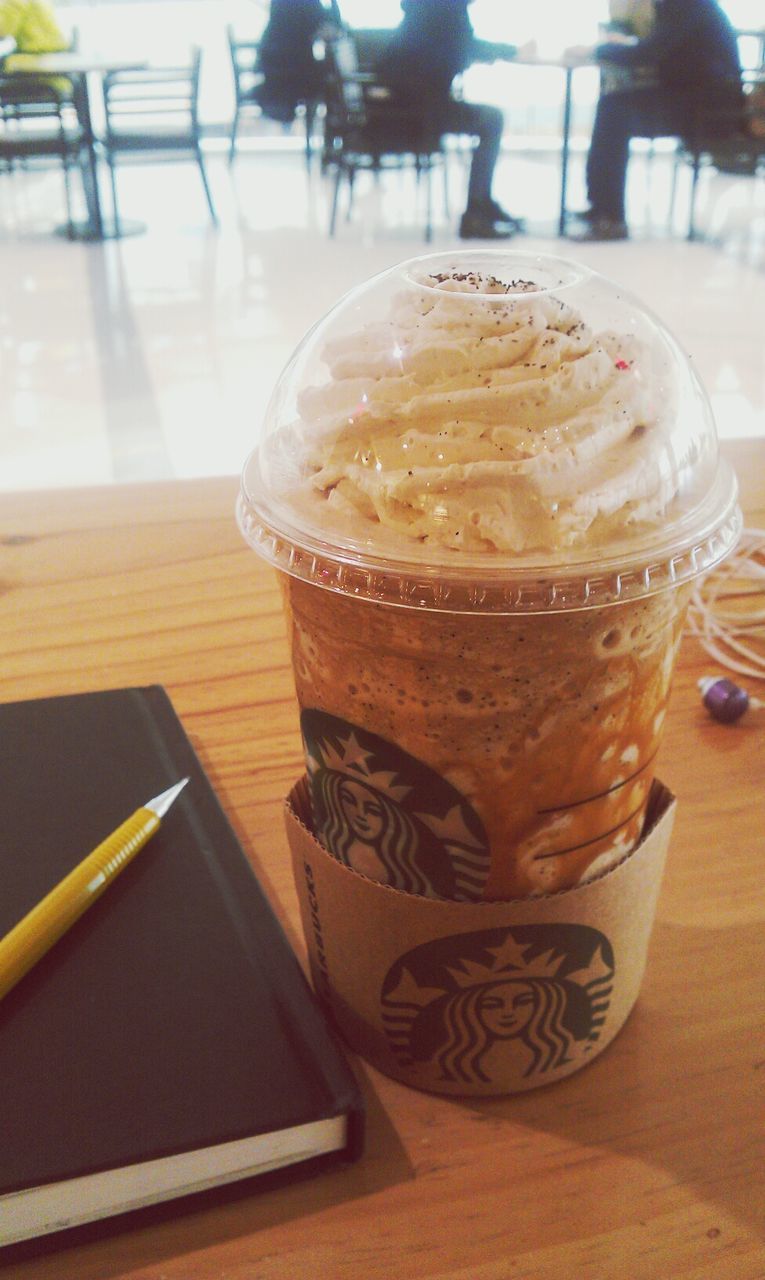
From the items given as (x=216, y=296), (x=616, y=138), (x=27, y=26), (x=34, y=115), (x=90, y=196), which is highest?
(x=27, y=26)

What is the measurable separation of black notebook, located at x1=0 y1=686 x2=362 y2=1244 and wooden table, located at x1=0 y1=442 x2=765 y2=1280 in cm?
2

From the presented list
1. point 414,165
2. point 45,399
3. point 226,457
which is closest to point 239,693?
point 226,457

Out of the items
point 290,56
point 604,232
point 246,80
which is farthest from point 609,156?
point 246,80

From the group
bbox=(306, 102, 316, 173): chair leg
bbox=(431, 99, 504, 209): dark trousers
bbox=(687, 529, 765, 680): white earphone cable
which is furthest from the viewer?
bbox=(306, 102, 316, 173): chair leg

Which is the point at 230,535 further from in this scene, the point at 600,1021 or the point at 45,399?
the point at 45,399

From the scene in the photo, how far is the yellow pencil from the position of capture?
0.51 meters

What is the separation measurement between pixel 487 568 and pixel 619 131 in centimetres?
578

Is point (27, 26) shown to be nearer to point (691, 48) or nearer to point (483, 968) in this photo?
point (691, 48)

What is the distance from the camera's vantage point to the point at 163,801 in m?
0.62

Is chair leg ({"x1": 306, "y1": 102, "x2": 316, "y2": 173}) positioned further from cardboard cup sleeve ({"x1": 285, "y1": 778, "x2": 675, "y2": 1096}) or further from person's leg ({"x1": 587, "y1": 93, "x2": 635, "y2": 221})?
cardboard cup sleeve ({"x1": 285, "y1": 778, "x2": 675, "y2": 1096})

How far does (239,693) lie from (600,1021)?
15.0 inches

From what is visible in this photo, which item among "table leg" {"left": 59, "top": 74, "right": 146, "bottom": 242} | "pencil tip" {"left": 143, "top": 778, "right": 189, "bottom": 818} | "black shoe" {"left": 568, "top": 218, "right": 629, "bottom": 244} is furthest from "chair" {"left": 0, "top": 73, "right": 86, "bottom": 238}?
"pencil tip" {"left": 143, "top": 778, "right": 189, "bottom": 818}

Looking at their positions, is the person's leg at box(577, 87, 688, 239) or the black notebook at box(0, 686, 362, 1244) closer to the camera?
the black notebook at box(0, 686, 362, 1244)

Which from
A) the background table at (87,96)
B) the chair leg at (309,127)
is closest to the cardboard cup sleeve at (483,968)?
the background table at (87,96)
